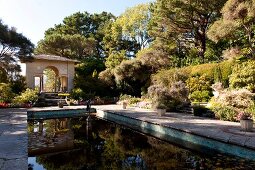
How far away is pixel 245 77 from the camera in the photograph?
16641 mm

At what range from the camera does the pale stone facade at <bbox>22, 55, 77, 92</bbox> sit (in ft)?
97.8

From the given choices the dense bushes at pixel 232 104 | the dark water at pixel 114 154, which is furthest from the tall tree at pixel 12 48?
the dense bushes at pixel 232 104

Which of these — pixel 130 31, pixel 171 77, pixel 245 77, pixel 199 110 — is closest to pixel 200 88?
pixel 171 77

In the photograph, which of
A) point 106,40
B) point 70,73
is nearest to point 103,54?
point 106,40

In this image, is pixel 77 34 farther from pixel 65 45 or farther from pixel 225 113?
pixel 225 113

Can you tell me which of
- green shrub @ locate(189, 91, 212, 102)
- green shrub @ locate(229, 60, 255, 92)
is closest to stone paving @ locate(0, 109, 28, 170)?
green shrub @ locate(229, 60, 255, 92)

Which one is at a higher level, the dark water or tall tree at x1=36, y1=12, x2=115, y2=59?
tall tree at x1=36, y1=12, x2=115, y2=59

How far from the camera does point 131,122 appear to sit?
1484cm

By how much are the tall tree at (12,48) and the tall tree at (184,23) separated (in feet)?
42.6

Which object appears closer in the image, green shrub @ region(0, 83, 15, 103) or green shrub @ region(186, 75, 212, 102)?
green shrub @ region(186, 75, 212, 102)

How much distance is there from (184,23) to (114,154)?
21.2m

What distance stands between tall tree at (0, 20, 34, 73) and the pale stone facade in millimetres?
3564

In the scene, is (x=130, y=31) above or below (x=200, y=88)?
above

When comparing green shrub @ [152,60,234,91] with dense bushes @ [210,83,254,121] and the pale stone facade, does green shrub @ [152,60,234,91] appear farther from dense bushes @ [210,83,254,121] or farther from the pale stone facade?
the pale stone facade
